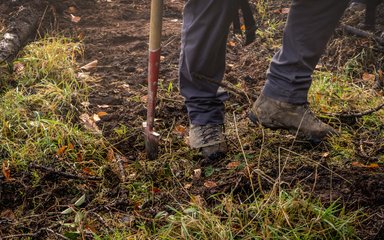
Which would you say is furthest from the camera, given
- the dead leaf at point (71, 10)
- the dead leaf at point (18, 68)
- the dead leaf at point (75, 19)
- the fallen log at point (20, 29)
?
the dead leaf at point (71, 10)

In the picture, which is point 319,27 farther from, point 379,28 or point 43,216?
point 379,28

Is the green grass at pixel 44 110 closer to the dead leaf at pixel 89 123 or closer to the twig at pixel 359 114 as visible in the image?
the dead leaf at pixel 89 123

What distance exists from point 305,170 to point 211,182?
0.45 metres

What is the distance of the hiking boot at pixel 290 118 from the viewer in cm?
290

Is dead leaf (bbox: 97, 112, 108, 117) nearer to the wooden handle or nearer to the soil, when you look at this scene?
the soil

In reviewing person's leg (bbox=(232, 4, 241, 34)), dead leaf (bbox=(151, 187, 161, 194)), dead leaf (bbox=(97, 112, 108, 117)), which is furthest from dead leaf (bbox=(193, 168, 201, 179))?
dead leaf (bbox=(97, 112, 108, 117))

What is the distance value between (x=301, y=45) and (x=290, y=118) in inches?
15.3

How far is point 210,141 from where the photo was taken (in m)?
2.87

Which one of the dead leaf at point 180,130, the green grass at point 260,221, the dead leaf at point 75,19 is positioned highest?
the dead leaf at point 75,19

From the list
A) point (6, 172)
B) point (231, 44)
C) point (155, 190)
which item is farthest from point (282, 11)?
point (6, 172)

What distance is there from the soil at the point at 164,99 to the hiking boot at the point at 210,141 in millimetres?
68

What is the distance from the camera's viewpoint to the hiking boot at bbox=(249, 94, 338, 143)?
9.50 feet

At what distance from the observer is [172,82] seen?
150 inches

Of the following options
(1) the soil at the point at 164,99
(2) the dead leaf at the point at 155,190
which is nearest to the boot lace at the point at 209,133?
(1) the soil at the point at 164,99
